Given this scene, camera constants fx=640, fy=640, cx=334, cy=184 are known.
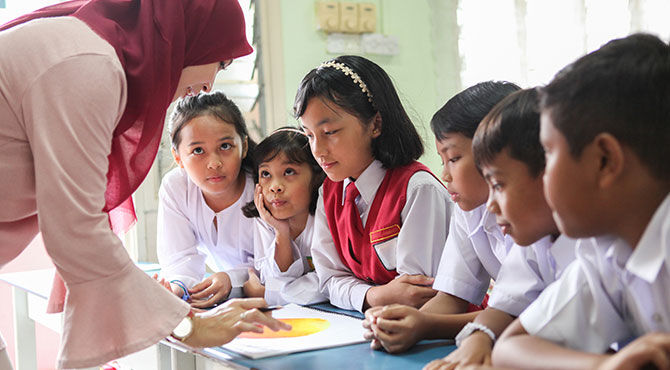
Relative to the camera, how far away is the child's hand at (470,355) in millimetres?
840

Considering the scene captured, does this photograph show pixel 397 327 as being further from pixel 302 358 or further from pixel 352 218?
pixel 352 218

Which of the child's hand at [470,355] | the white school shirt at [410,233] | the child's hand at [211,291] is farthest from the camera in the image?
the child's hand at [211,291]

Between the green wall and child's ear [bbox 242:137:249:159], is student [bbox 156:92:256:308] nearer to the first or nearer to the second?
child's ear [bbox 242:137:249:159]

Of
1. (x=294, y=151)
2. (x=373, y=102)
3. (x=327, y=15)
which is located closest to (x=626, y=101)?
(x=373, y=102)

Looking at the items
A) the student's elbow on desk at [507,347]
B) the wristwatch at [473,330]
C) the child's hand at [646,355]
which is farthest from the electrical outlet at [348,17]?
the child's hand at [646,355]

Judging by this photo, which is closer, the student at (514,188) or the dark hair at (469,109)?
the student at (514,188)

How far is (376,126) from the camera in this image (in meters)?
1.48

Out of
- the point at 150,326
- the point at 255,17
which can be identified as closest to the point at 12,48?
the point at 150,326

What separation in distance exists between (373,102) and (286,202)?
0.37 metres

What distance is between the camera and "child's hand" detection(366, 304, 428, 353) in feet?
3.18

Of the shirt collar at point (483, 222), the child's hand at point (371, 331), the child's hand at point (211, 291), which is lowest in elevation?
the child's hand at point (211, 291)

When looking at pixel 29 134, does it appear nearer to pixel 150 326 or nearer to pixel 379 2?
pixel 150 326

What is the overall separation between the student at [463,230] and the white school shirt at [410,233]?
0.10m

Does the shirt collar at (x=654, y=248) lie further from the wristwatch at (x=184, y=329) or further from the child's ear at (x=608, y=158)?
the wristwatch at (x=184, y=329)
